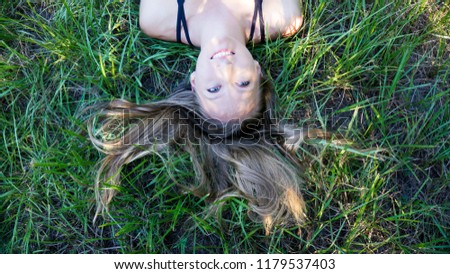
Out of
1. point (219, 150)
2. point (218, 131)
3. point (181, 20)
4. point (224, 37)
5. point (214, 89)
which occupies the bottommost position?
point (219, 150)

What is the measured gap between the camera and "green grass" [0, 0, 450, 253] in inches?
96.3

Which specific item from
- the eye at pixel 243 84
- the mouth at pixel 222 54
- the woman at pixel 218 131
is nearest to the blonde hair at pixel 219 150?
the woman at pixel 218 131

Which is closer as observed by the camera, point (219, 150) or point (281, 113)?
point (219, 150)

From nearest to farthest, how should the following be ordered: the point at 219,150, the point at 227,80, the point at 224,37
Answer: the point at 227,80 < the point at 224,37 < the point at 219,150

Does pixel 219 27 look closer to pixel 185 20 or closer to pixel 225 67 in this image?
pixel 185 20

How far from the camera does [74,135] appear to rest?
7.75ft

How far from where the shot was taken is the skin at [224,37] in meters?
2.13

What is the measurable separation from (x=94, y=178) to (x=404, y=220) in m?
1.87

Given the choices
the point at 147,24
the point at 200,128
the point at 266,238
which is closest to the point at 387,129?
the point at 266,238

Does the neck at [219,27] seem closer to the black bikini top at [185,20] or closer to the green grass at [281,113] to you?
the black bikini top at [185,20]

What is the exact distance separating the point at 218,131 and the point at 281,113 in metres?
0.44

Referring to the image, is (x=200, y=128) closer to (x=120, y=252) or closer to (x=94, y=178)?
(x=94, y=178)

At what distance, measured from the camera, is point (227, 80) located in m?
2.10

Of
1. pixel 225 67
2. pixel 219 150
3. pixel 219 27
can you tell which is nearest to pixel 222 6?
pixel 219 27
